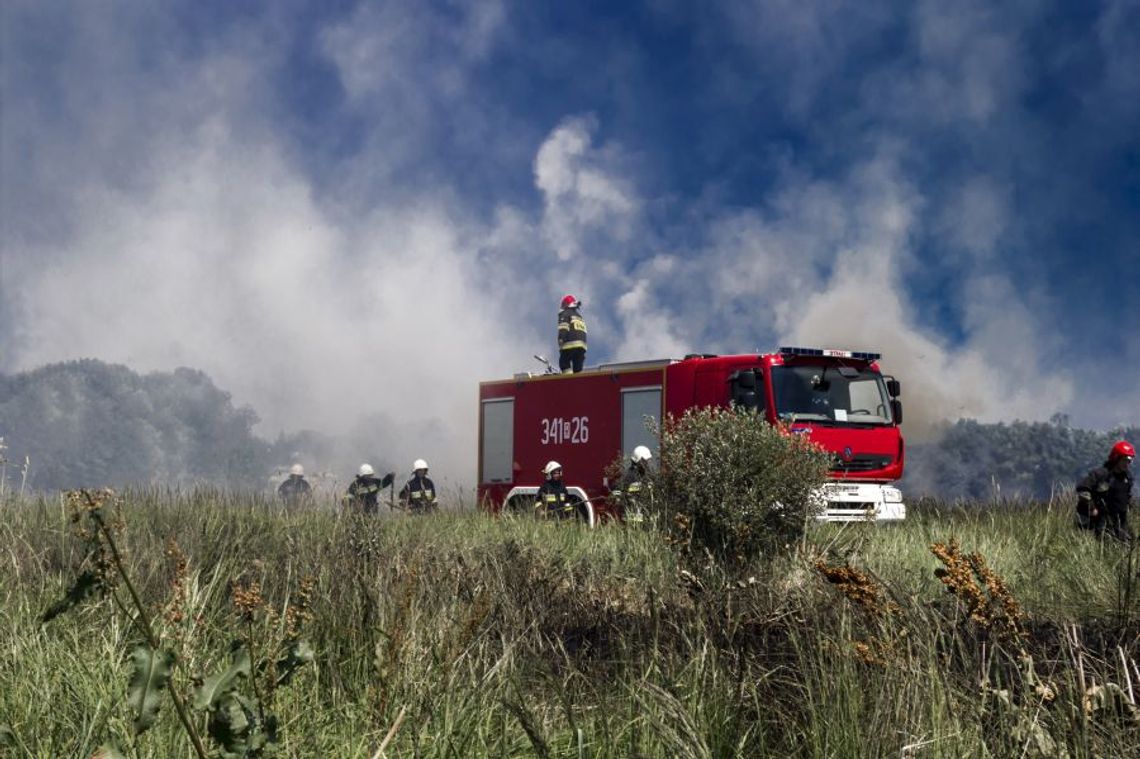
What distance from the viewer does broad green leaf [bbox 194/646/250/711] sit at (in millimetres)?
2635

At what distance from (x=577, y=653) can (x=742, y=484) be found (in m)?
4.51

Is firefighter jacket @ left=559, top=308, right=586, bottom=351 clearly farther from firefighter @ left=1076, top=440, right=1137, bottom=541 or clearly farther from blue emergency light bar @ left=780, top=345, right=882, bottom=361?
firefighter @ left=1076, top=440, right=1137, bottom=541

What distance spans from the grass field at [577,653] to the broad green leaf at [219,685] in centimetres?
10

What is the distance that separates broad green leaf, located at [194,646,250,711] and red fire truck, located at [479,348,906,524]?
29.2 feet

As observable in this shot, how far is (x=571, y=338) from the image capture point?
1709 centimetres

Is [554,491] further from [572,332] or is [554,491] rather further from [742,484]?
[742,484]

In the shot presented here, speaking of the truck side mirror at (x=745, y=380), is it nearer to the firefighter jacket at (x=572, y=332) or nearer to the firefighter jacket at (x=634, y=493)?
the firefighter jacket at (x=634, y=493)

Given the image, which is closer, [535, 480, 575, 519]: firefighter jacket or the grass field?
the grass field

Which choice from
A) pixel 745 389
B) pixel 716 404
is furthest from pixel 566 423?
pixel 745 389

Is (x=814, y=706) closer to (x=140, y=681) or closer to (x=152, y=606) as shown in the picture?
(x=140, y=681)

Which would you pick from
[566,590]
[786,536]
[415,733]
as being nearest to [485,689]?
[415,733]

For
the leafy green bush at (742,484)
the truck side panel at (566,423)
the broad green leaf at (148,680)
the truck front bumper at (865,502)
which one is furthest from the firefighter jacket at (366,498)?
the broad green leaf at (148,680)

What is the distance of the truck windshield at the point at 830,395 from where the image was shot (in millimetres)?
13406

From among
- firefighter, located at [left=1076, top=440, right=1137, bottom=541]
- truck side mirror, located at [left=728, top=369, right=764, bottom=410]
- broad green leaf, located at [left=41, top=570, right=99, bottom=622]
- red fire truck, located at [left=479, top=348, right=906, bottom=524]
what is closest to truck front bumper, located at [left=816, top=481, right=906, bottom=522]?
red fire truck, located at [left=479, top=348, right=906, bottom=524]
